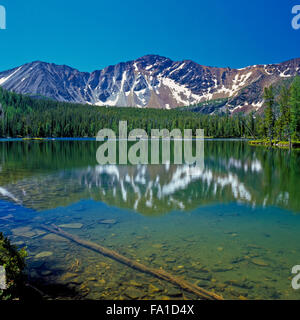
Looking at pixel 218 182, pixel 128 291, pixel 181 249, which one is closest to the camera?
pixel 128 291

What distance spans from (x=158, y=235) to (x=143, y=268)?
3.20 metres

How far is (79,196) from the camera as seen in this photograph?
1891 cm

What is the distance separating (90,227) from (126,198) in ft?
19.7

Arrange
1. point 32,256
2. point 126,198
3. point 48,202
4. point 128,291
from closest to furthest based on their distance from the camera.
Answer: point 128,291 < point 32,256 < point 48,202 < point 126,198

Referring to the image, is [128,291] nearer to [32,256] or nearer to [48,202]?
[32,256]

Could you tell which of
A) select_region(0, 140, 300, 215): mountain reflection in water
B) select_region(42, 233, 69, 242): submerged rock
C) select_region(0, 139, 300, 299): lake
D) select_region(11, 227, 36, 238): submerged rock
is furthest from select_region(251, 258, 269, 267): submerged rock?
select_region(11, 227, 36, 238): submerged rock

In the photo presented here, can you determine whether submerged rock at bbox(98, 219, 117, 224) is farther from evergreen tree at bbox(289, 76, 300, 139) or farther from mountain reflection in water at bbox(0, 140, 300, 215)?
evergreen tree at bbox(289, 76, 300, 139)

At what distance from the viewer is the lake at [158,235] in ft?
25.4

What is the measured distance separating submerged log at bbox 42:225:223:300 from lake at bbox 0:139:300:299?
0.22 metres

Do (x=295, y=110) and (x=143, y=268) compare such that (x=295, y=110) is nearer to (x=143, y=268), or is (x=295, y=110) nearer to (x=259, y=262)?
(x=259, y=262)

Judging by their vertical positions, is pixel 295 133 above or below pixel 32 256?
above

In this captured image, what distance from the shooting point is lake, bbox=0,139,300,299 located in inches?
305

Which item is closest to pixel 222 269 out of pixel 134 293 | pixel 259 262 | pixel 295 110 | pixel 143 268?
pixel 259 262
